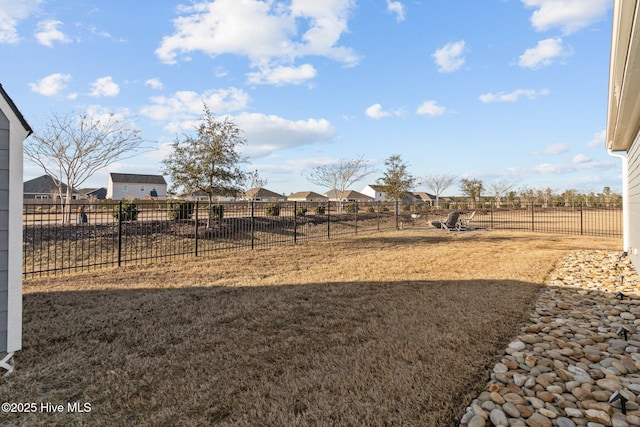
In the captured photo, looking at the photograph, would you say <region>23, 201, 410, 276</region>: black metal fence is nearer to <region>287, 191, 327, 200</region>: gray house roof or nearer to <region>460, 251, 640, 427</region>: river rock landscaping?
<region>460, 251, 640, 427</region>: river rock landscaping

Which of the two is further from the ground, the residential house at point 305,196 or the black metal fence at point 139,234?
the residential house at point 305,196

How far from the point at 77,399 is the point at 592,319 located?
207 inches

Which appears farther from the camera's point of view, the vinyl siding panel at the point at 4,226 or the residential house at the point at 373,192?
the residential house at the point at 373,192

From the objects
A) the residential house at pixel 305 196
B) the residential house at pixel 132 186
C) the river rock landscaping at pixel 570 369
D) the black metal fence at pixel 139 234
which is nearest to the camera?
the river rock landscaping at pixel 570 369

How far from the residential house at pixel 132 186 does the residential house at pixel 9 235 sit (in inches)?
1842

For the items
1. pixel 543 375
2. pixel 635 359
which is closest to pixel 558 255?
pixel 635 359

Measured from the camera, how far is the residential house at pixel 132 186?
4600cm

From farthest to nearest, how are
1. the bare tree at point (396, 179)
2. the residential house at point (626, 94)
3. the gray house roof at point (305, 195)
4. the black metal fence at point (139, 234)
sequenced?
the gray house roof at point (305, 195) < the bare tree at point (396, 179) < the black metal fence at point (139, 234) < the residential house at point (626, 94)

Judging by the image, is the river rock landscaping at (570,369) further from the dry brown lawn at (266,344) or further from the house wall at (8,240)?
the house wall at (8,240)

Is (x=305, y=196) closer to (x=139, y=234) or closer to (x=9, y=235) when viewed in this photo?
(x=139, y=234)

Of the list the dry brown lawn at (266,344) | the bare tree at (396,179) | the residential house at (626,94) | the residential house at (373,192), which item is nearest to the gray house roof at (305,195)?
the residential house at (373,192)

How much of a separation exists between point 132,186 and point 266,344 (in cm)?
5180

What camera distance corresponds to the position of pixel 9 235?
2701 millimetres

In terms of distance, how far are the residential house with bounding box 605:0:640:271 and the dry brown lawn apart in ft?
9.57
